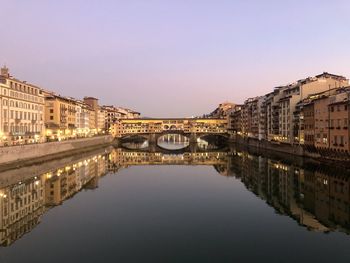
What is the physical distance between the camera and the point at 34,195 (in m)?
34.7

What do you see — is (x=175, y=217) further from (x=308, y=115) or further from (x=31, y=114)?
(x=31, y=114)

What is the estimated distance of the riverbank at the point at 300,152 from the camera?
164 feet

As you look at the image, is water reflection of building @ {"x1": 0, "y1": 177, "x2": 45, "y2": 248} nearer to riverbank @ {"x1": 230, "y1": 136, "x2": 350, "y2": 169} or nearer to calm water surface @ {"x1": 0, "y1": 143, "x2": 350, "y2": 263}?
calm water surface @ {"x1": 0, "y1": 143, "x2": 350, "y2": 263}

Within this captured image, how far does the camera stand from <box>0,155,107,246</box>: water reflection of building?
24462 mm

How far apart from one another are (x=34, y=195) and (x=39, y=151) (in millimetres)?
27216

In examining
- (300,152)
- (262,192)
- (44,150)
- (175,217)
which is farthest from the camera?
(300,152)

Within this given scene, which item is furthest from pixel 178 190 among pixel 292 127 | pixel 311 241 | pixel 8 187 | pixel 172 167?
pixel 292 127

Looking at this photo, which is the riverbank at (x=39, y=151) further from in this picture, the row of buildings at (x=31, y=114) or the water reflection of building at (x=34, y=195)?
the water reflection of building at (x=34, y=195)

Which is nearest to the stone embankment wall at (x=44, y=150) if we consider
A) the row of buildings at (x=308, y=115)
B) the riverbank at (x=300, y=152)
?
the riverbank at (x=300, y=152)

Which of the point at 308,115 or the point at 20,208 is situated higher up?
the point at 308,115

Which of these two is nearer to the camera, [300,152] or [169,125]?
[300,152]

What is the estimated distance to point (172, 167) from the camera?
61.9 meters

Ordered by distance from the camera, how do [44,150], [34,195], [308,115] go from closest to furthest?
[34,195] → [44,150] → [308,115]

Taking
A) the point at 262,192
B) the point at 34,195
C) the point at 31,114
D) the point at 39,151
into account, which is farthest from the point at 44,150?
the point at 262,192
